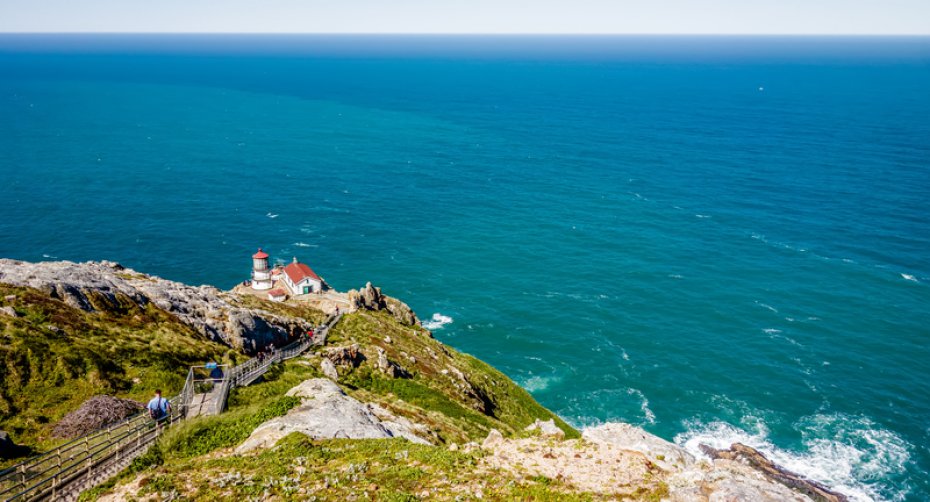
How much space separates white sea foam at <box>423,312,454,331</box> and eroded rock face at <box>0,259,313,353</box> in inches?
1326

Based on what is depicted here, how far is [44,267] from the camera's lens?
1933 inches

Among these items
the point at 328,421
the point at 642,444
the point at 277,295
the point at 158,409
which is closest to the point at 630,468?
the point at 642,444

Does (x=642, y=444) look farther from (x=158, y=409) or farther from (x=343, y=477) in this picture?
(x=158, y=409)

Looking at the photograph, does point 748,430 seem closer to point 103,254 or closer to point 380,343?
point 380,343

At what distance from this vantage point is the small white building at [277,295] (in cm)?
7644

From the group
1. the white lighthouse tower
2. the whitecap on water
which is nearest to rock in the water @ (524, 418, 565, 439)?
the whitecap on water

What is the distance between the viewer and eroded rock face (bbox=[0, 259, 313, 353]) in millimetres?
44562

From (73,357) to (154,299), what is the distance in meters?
14.8

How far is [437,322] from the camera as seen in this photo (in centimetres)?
8988

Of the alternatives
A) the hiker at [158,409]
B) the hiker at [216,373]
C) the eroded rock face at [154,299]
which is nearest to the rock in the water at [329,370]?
the eroded rock face at [154,299]

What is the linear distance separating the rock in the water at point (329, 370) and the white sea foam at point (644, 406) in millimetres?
39184

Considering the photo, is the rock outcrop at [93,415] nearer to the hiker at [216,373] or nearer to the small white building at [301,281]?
the hiker at [216,373]

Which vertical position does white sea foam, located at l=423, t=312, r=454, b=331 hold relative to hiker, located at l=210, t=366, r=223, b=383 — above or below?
below

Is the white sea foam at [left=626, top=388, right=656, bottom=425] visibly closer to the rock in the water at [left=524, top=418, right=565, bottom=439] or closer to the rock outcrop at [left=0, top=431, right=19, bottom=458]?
the rock in the water at [left=524, top=418, right=565, bottom=439]
